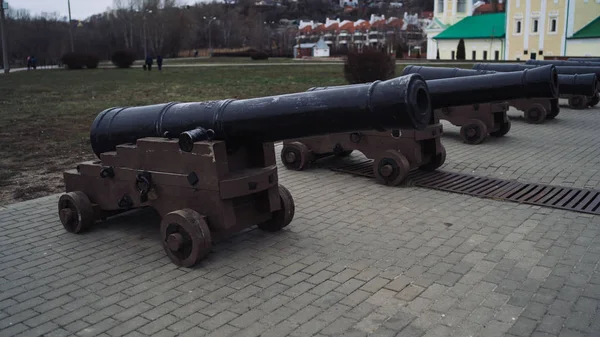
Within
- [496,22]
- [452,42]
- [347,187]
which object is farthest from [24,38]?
[347,187]

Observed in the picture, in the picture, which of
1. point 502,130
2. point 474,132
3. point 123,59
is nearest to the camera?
point 474,132

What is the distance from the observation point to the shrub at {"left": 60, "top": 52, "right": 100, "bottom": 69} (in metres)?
40.8

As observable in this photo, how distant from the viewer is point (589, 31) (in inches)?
1735

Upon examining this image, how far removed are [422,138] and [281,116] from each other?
3016mm

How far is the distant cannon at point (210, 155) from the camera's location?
361cm

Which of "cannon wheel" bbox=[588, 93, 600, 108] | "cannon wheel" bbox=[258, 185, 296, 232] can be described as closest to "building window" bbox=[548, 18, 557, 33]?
"cannon wheel" bbox=[588, 93, 600, 108]

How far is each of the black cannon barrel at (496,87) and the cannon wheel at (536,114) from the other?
5.82m

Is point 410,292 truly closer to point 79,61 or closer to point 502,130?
point 502,130

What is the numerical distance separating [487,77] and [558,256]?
8.48ft

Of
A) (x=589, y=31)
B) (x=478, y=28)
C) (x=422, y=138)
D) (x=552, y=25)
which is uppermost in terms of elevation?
(x=478, y=28)

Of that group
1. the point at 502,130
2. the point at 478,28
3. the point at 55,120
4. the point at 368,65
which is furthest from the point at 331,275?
the point at 478,28

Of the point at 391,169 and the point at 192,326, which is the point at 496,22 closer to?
the point at 391,169

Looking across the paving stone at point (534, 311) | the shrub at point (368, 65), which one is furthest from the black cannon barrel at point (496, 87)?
the shrub at point (368, 65)

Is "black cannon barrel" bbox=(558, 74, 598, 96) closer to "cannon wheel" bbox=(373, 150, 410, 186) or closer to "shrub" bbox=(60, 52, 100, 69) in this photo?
"cannon wheel" bbox=(373, 150, 410, 186)
